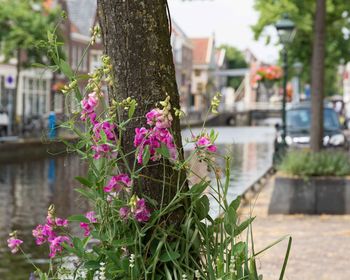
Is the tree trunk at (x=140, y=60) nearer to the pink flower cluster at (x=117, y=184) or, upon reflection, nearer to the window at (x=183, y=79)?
the pink flower cluster at (x=117, y=184)

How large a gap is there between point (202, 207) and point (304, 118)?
21.7 m

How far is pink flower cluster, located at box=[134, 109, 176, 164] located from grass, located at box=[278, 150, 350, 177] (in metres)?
10.0

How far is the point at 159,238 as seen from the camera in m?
3.87

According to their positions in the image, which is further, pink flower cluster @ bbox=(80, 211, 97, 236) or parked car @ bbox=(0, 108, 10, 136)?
parked car @ bbox=(0, 108, 10, 136)

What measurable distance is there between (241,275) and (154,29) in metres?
1.08

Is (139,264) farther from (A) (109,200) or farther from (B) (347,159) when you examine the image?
(B) (347,159)

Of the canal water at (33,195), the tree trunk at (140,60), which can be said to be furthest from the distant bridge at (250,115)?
the tree trunk at (140,60)

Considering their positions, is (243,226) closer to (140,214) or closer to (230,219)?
(230,219)

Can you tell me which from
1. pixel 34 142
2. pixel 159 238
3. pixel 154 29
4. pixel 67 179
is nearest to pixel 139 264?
pixel 159 238

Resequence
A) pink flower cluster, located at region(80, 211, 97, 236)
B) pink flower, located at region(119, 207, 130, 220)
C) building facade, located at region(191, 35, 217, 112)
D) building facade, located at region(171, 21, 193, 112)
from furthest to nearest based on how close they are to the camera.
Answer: building facade, located at region(191, 35, 217, 112)
building facade, located at region(171, 21, 193, 112)
pink flower cluster, located at region(80, 211, 97, 236)
pink flower, located at region(119, 207, 130, 220)

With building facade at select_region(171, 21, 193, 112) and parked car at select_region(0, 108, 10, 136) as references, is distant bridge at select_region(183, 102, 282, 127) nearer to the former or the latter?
building facade at select_region(171, 21, 193, 112)

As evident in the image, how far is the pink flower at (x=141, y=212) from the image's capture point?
3.81 m

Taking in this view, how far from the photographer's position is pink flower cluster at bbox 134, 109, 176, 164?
12.2 feet

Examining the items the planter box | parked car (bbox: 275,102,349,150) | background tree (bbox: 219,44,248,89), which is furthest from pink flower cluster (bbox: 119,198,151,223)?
background tree (bbox: 219,44,248,89)
